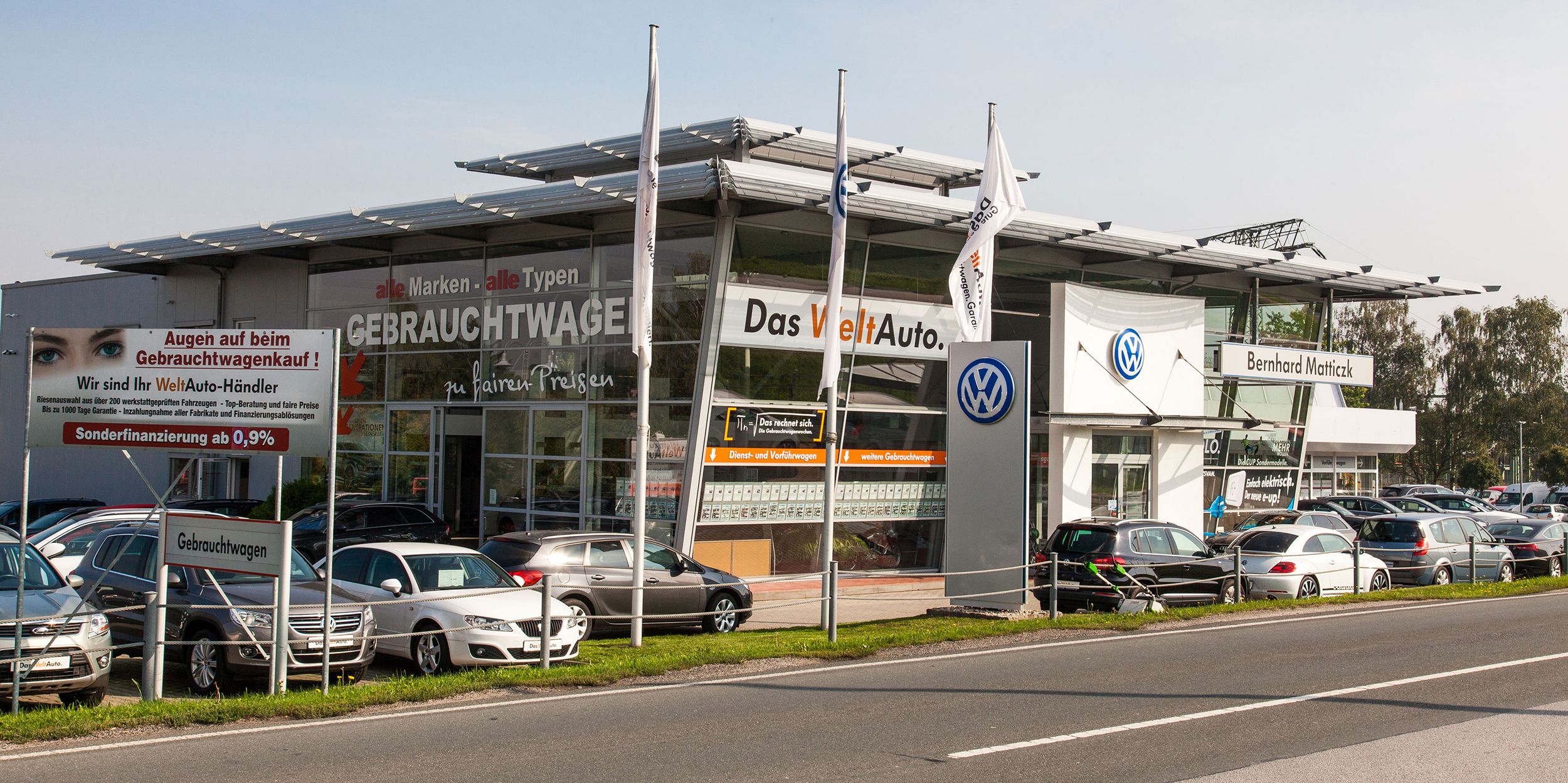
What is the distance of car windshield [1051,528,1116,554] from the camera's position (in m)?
18.0

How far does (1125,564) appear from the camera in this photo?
58.4ft

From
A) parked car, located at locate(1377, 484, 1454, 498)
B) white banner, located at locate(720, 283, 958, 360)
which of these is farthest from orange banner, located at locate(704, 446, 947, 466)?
parked car, located at locate(1377, 484, 1454, 498)

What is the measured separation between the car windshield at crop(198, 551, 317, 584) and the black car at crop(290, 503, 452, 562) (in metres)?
6.73

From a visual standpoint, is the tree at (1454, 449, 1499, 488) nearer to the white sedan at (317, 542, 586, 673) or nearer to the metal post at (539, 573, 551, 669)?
the white sedan at (317, 542, 586, 673)

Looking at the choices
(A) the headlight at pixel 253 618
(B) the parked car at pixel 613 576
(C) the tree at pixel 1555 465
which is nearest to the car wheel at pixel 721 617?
(B) the parked car at pixel 613 576

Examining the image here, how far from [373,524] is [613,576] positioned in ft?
26.4

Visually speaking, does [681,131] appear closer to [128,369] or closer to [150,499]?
[128,369]

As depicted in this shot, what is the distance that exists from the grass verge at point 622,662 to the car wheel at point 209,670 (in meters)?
0.42

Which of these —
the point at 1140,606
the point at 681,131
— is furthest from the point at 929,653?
the point at 681,131

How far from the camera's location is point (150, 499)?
3112cm

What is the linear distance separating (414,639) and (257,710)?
351 centimetres

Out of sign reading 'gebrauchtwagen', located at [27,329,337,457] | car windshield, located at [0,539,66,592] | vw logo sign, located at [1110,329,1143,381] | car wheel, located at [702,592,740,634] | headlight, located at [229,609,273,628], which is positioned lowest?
car wheel, located at [702,592,740,634]

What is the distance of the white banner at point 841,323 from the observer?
22156 millimetres

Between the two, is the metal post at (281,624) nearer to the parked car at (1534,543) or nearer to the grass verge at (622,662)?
the grass verge at (622,662)
